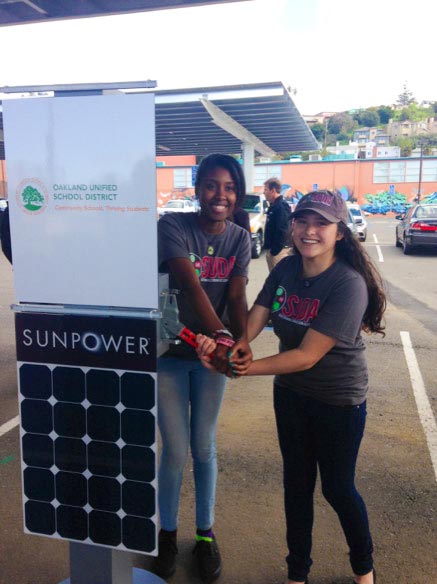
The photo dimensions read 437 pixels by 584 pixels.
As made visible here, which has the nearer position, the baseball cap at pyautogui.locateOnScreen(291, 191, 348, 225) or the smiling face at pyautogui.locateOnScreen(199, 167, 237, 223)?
the baseball cap at pyautogui.locateOnScreen(291, 191, 348, 225)

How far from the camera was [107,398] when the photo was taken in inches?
73.7

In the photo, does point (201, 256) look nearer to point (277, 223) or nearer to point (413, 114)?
point (277, 223)

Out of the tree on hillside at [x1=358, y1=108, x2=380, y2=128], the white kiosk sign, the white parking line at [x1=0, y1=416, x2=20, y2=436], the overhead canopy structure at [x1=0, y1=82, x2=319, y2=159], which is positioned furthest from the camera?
the tree on hillside at [x1=358, y1=108, x2=380, y2=128]

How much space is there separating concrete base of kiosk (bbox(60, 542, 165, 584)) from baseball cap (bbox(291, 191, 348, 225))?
152 centimetres

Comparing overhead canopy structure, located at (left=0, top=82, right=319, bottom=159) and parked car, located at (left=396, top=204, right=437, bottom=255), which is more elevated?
overhead canopy structure, located at (left=0, top=82, right=319, bottom=159)

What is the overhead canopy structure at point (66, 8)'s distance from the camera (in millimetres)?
4215

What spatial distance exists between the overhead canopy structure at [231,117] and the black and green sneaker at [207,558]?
14288mm

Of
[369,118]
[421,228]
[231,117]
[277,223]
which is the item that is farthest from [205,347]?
[369,118]

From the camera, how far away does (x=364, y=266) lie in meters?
2.11

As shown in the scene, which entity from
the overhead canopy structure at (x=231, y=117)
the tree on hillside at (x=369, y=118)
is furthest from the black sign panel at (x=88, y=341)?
the tree on hillside at (x=369, y=118)

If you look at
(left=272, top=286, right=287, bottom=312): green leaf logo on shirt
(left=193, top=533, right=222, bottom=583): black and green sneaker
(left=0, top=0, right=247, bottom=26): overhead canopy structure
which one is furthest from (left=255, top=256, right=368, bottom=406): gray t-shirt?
(left=0, top=0, right=247, bottom=26): overhead canopy structure

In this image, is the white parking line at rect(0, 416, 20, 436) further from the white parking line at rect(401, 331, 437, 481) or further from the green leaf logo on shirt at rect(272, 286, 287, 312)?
the white parking line at rect(401, 331, 437, 481)

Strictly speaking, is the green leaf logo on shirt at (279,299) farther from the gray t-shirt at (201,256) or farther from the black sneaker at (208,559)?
the black sneaker at (208,559)

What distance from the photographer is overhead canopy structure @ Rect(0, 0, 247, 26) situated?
421 centimetres
